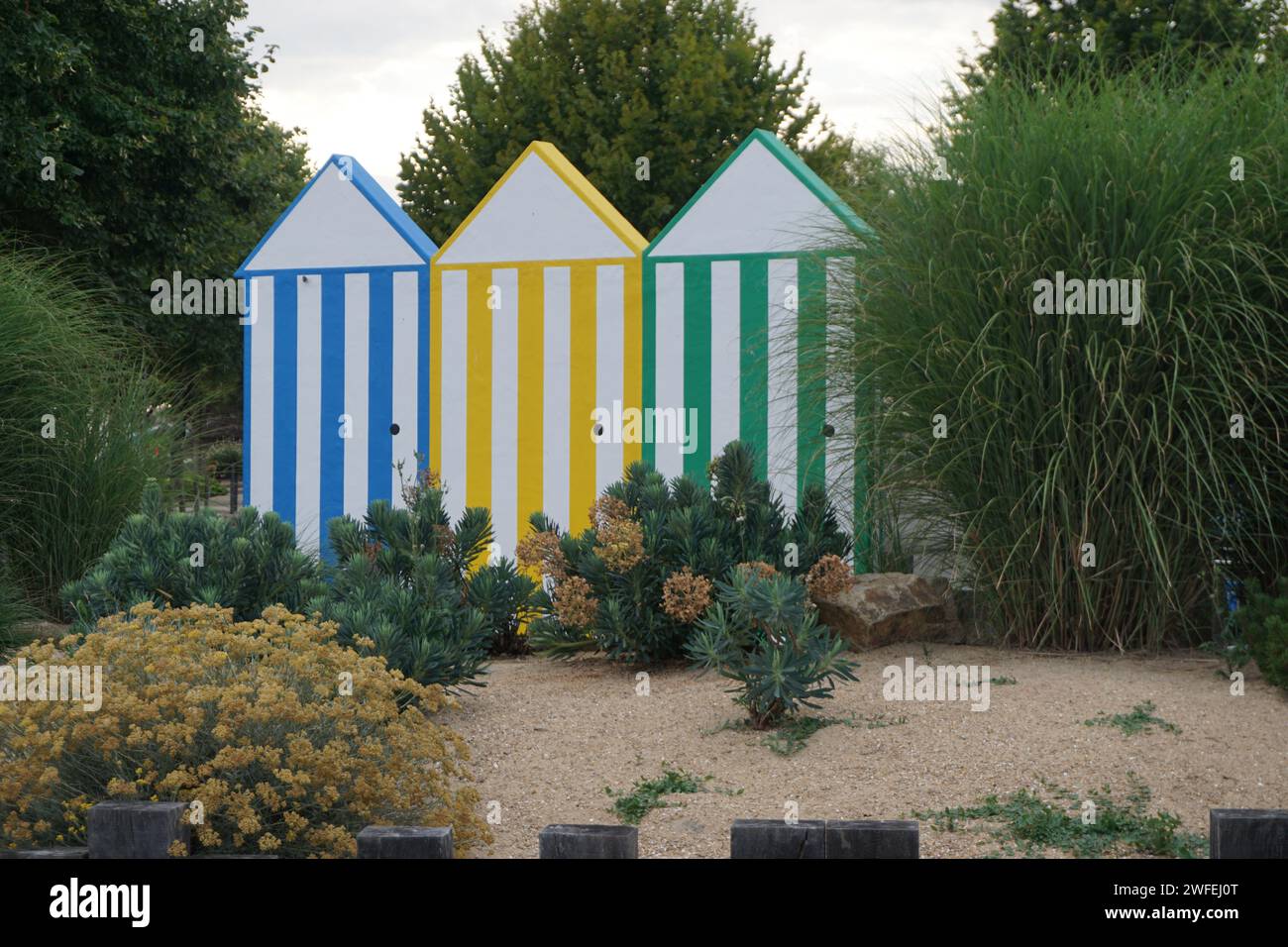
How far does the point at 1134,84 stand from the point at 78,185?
44.9 feet

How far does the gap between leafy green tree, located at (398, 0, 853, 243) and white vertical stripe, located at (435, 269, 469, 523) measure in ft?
35.9

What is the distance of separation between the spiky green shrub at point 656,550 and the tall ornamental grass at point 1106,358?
2.02ft

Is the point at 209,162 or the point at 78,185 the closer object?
the point at 78,185

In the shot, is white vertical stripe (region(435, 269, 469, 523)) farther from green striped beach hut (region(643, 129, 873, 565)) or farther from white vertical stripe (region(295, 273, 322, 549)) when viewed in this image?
green striped beach hut (region(643, 129, 873, 565))

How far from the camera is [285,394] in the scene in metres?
8.84

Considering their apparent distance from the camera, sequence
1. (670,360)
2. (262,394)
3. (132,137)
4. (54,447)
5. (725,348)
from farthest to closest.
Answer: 1. (132,137)
2. (262,394)
3. (670,360)
4. (725,348)
5. (54,447)

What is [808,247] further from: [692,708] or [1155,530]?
[692,708]

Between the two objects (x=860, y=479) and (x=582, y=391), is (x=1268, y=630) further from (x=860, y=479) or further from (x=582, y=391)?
(x=582, y=391)

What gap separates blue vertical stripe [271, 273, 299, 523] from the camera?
8.80m

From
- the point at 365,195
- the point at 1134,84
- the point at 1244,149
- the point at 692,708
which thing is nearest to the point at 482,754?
the point at 692,708

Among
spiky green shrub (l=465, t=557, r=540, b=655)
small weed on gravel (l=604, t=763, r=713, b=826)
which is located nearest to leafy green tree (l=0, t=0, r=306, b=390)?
spiky green shrub (l=465, t=557, r=540, b=655)

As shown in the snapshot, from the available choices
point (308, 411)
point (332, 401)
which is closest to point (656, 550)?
point (332, 401)

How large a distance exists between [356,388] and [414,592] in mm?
3791
